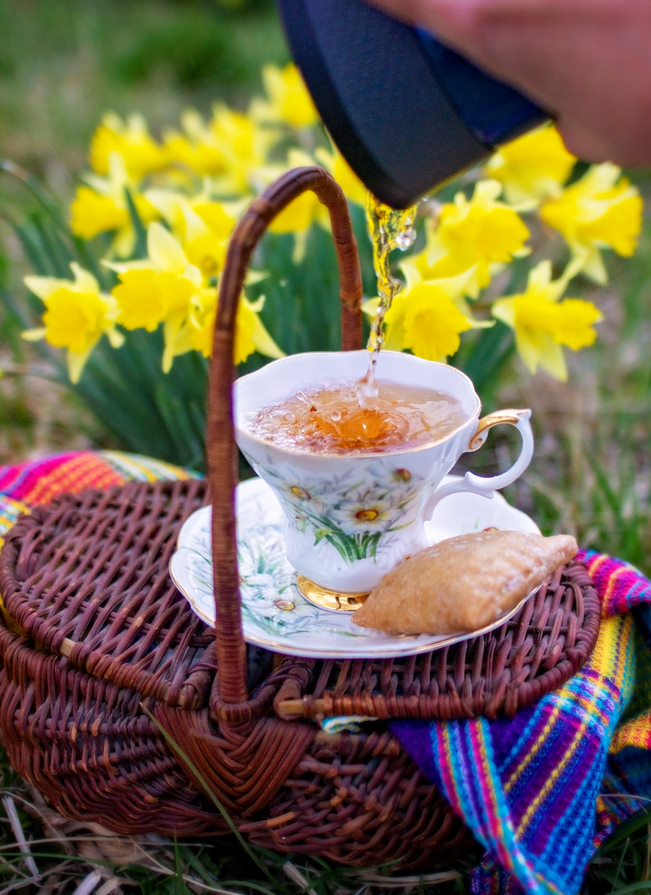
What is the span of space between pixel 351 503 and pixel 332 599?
134 mm

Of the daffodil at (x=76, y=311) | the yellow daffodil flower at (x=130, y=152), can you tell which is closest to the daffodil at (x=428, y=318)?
the daffodil at (x=76, y=311)

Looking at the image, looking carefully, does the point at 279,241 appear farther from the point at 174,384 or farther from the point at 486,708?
the point at 486,708

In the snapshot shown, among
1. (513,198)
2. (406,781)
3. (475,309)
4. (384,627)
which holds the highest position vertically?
(513,198)

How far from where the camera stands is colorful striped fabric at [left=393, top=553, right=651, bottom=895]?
782 millimetres

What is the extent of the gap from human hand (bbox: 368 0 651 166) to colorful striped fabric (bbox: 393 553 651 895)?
0.52m

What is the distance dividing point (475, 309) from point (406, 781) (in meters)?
0.90

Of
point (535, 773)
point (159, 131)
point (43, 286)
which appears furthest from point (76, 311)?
point (159, 131)

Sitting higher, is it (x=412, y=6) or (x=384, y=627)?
(x=412, y=6)

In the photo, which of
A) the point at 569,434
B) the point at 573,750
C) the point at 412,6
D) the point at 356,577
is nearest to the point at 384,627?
the point at 356,577

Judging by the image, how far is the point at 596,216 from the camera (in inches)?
55.9

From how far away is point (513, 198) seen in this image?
157 cm

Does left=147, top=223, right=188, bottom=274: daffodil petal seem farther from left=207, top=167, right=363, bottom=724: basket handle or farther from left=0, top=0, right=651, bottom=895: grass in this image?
left=207, top=167, right=363, bottom=724: basket handle

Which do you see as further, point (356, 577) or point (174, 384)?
point (174, 384)

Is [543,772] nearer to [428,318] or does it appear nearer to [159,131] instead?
[428,318]
